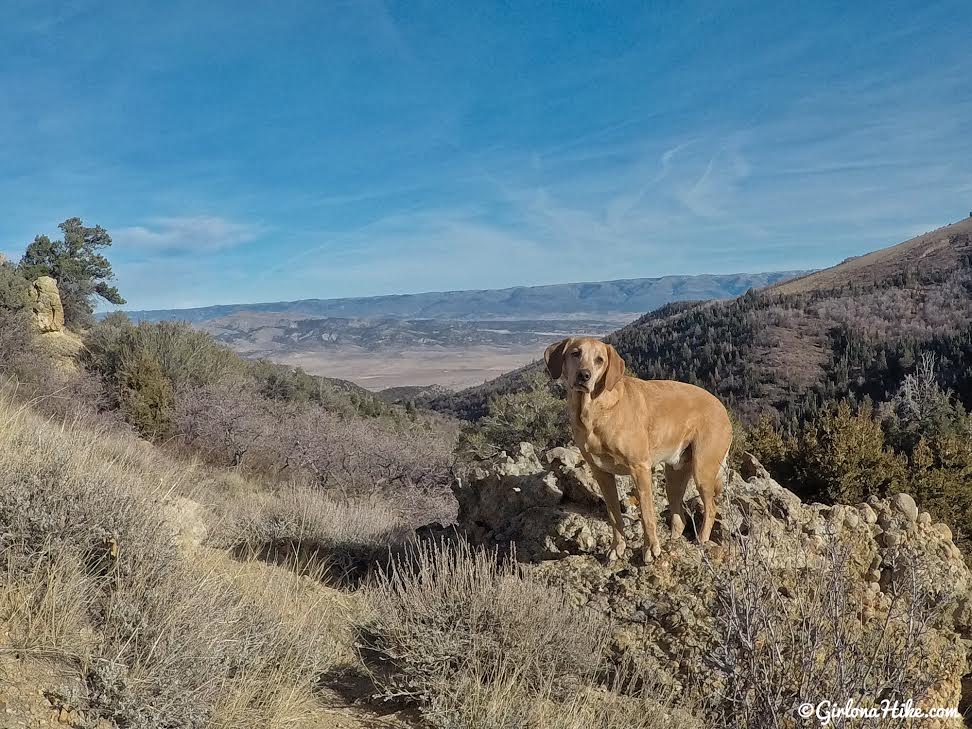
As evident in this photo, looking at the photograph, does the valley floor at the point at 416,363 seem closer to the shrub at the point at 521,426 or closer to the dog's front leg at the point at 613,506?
the shrub at the point at 521,426

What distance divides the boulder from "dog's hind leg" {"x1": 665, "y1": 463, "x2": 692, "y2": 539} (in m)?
15.7

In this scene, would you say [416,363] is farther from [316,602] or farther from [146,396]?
[316,602]

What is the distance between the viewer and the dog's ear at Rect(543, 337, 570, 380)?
13.1 ft

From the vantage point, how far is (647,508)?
3990 millimetres

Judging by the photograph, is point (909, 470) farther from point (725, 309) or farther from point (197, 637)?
point (725, 309)

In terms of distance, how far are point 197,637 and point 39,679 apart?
1.99 ft

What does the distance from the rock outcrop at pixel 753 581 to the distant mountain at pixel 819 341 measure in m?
23.6

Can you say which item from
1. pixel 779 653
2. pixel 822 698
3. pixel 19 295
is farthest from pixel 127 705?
pixel 19 295

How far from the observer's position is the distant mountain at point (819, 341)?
37188mm

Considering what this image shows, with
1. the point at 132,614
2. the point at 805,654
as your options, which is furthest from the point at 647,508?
the point at 132,614

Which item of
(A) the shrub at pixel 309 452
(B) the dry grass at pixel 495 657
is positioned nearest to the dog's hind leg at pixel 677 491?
(B) the dry grass at pixel 495 657

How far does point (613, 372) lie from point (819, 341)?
49.1 meters

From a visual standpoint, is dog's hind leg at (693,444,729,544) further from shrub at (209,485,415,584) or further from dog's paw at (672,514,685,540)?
shrub at (209,485,415,584)

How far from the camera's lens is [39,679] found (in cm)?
260
